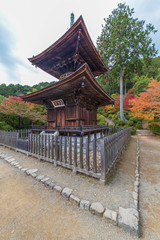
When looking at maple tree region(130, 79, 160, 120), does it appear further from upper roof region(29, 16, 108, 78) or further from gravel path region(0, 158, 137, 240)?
gravel path region(0, 158, 137, 240)

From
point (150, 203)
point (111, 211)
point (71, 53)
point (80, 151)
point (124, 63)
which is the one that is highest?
point (124, 63)

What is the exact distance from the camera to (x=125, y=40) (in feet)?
49.4

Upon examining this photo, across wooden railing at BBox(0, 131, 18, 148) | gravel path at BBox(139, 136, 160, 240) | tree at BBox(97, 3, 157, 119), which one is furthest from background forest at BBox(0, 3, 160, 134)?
gravel path at BBox(139, 136, 160, 240)

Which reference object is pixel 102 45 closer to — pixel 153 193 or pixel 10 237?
pixel 153 193

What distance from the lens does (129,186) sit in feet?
8.21

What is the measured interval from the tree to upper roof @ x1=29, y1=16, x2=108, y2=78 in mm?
11790

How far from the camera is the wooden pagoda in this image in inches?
207

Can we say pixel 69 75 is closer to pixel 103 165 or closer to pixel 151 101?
pixel 103 165

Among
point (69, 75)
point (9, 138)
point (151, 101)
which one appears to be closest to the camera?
point (69, 75)

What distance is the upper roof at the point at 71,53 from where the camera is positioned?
5316mm

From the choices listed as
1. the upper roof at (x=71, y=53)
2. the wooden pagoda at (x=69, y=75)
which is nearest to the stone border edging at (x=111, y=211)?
the wooden pagoda at (x=69, y=75)

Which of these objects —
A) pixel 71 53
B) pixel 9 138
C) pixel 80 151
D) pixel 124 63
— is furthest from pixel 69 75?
pixel 124 63

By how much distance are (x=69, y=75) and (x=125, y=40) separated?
16552mm

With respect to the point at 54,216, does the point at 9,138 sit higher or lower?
higher
